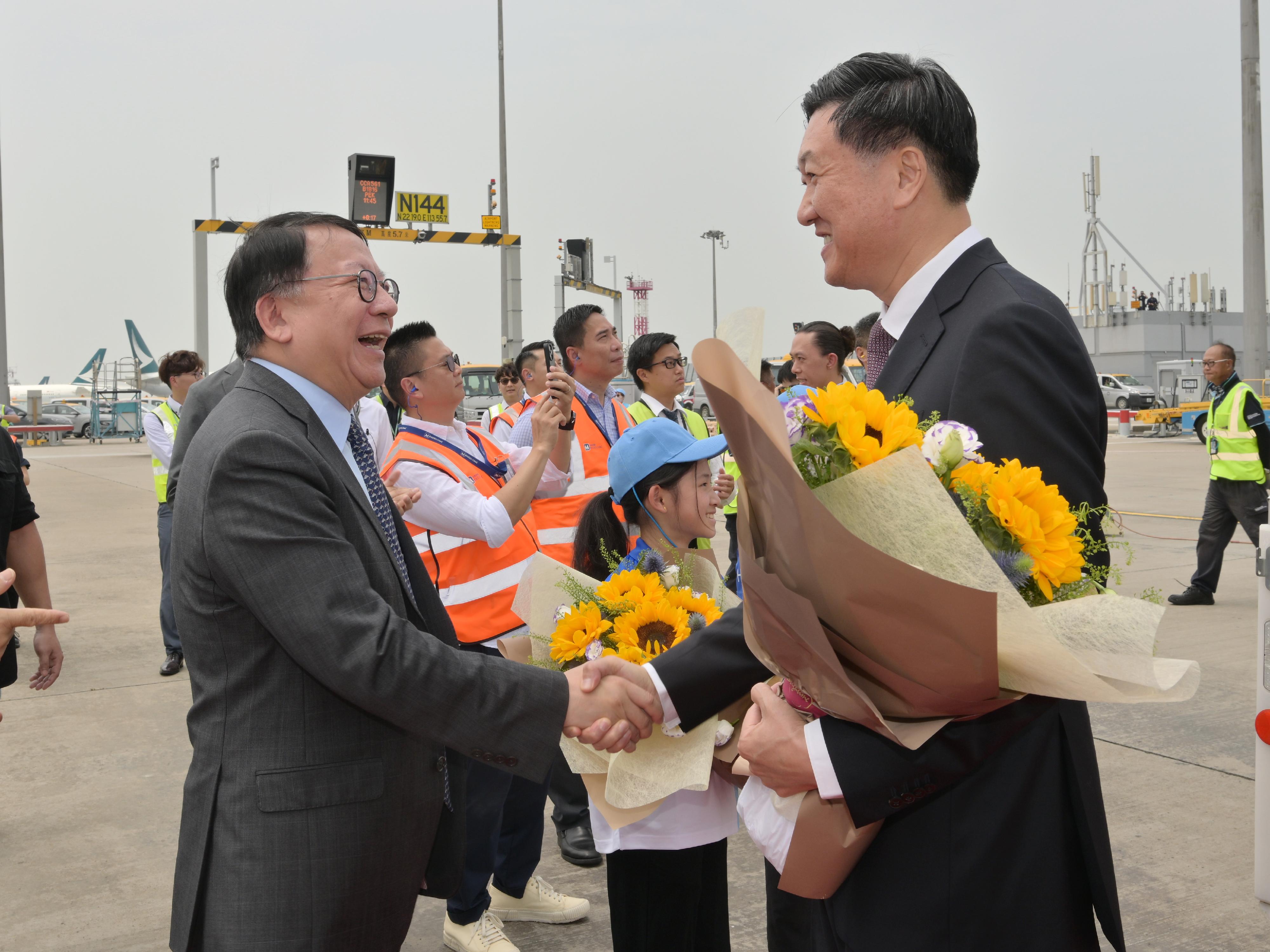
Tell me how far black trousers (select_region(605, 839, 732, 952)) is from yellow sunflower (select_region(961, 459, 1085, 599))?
144cm

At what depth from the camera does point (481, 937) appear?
10.6ft

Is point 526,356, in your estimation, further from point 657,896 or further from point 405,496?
point 657,896

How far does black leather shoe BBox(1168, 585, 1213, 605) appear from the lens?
25.5ft

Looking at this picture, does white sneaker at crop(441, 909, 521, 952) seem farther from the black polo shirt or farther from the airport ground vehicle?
the airport ground vehicle

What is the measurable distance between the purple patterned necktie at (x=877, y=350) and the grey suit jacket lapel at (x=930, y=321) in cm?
7

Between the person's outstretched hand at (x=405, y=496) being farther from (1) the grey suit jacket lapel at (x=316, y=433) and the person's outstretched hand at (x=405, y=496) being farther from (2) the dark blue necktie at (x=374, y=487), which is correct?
(1) the grey suit jacket lapel at (x=316, y=433)

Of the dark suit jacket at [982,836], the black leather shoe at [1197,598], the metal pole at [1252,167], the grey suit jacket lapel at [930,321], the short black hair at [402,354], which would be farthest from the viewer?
the metal pole at [1252,167]

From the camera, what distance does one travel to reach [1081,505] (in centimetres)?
153

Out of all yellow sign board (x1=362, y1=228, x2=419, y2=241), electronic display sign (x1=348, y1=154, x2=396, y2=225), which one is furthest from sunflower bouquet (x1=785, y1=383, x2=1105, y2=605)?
yellow sign board (x1=362, y1=228, x2=419, y2=241)

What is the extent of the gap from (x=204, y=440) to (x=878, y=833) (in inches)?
54.2

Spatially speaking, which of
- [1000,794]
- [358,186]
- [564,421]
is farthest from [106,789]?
[358,186]

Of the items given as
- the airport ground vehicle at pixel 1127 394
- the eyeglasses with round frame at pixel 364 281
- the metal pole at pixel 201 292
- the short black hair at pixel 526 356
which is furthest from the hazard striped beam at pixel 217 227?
the airport ground vehicle at pixel 1127 394

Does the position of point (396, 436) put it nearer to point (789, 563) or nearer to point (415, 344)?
point (415, 344)

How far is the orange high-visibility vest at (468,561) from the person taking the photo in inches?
140
